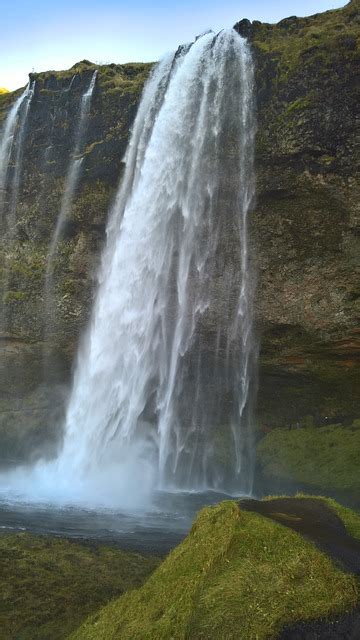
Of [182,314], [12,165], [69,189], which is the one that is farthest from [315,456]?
[12,165]

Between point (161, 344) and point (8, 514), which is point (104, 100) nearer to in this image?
point (161, 344)

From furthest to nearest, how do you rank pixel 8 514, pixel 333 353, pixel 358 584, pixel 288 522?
pixel 333 353, pixel 8 514, pixel 288 522, pixel 358 584

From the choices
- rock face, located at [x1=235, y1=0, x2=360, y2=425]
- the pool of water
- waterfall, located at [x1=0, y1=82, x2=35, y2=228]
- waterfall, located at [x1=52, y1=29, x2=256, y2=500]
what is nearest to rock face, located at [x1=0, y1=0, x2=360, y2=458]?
rock face, located at [x1=235, y1=0, x2=360, y2=425]

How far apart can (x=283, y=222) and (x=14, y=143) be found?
43.2 feet

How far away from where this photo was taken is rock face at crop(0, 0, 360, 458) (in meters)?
16.8

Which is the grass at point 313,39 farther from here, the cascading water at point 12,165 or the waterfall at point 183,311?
the cascading water at point 12,165

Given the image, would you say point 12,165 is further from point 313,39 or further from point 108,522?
point 108,522

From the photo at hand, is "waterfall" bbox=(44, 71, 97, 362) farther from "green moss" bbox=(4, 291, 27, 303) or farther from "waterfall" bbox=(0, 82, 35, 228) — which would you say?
"waterfall" bbox=(0, 82, 35, 228)

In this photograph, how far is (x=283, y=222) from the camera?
695 inches

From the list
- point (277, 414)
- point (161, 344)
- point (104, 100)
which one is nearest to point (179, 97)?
point (104, 100)

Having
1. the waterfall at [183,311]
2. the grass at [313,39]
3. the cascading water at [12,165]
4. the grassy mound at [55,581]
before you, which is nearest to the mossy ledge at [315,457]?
the waterfall at [183,311]

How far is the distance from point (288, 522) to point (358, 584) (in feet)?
4.45

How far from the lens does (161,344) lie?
19047 mm

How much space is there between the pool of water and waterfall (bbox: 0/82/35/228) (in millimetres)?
14064
